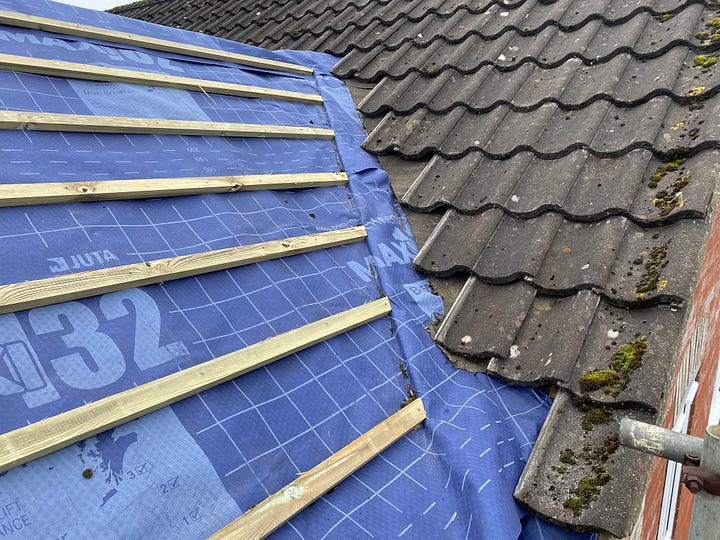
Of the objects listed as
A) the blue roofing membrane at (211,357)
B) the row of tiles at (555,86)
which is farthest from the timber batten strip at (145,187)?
the row of tiles at (555,86)

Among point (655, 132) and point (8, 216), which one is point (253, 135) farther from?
point (655, 132)

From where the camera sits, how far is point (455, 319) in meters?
2.39

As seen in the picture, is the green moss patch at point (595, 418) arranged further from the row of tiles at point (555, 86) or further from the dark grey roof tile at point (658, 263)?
the row of tiles at point (555, 86)

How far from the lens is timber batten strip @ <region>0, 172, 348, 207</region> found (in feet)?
6.18

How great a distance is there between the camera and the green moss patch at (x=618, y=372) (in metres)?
1.89

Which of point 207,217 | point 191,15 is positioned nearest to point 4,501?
point 207,217

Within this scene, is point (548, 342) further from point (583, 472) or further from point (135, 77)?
point (135, 77)

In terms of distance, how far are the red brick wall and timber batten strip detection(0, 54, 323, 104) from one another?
250 centimetres

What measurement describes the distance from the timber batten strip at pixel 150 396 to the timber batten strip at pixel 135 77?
1.69m

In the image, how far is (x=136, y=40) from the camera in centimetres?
314

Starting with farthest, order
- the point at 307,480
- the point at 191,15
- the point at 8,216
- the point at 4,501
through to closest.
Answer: the point at 191,15 → the point at 8,216 → the point at 307,480 → the point at 4,501

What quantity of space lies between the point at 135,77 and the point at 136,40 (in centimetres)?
52

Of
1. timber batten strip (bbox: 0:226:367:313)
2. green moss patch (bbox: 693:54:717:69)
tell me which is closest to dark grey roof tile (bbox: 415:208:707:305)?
timber batten strip (bbox: 0:226:367:313)

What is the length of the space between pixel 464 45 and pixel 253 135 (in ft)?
5.56
